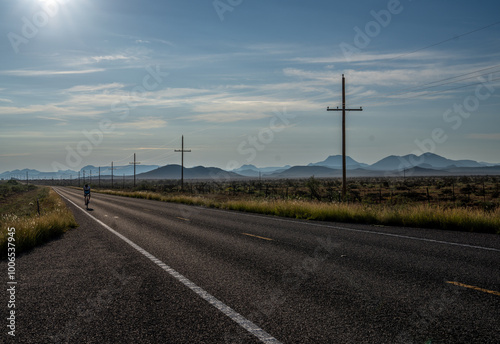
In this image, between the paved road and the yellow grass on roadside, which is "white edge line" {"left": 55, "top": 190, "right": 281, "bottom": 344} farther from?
the yellow grass on roadside

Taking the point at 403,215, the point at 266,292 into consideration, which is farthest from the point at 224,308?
the point at 403,215

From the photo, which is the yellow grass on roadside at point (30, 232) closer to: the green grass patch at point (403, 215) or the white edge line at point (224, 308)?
the white edge line at point (224, 308)

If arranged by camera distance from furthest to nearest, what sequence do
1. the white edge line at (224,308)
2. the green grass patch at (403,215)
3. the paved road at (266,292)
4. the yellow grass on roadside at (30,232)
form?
1. the green grass patch at (403,215)
2. the yellow grass on roadside at (30,232)
3. the paved road at (266,292)
4. the white edge line at (224,308)

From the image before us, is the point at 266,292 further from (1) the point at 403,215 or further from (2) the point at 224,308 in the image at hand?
(1) the point at 403,215

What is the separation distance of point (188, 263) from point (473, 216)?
9822 millimetres

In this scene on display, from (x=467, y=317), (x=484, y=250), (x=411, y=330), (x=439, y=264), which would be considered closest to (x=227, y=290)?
(x=411, y=330)

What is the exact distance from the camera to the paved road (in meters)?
4.26

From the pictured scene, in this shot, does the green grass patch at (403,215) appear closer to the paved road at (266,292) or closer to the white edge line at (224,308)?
the paved road at (266,292)

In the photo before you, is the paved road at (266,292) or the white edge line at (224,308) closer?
the white edge line at (224,308)

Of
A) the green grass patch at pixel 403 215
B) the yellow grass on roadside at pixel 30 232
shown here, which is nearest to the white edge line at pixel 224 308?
the yellow grass on roadside at pixel 30 232

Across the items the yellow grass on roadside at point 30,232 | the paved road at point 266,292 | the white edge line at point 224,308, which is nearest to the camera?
the white edge line at point 224,308

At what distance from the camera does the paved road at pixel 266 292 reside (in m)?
4.26

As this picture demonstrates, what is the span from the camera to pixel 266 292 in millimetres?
5707

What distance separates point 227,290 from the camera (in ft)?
19.2
